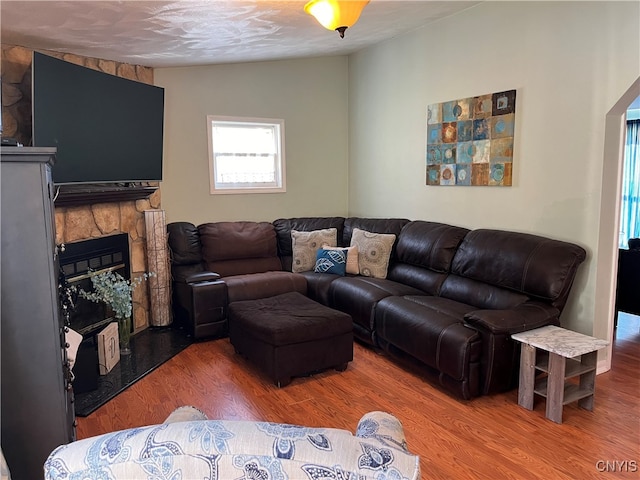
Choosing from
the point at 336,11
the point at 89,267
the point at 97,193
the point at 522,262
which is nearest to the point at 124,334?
the point at 89,267

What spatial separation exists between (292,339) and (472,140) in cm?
227

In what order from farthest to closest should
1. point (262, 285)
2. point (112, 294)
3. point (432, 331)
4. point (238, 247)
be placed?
point (238, 247)
point (262, 285)
point (112, 294)
point (432, 331)

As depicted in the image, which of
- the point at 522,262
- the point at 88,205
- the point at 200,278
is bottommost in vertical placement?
the point at 200,278

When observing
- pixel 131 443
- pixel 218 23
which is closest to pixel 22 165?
pixel 131 443

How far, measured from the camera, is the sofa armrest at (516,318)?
282 centimetres

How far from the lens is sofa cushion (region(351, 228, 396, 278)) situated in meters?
4.37

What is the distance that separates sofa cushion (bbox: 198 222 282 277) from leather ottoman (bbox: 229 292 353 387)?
3.99 feet

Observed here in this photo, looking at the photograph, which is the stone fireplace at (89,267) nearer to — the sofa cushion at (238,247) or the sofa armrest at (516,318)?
the sofa cushion at (238,247)

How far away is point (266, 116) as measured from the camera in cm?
517

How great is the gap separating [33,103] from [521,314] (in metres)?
3.35

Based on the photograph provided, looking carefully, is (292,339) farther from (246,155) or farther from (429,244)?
(246,155)

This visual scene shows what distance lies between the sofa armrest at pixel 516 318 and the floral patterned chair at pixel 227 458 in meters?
2.13

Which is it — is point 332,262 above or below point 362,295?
above

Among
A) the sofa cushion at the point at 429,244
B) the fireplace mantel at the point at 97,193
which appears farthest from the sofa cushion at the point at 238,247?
the sofa cushion at the point at 429,244
